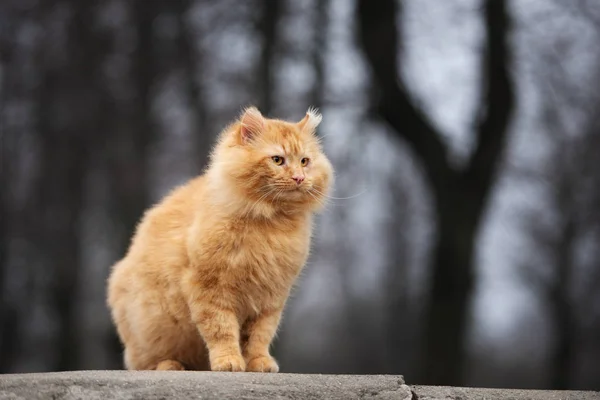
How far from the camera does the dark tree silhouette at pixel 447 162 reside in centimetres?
987

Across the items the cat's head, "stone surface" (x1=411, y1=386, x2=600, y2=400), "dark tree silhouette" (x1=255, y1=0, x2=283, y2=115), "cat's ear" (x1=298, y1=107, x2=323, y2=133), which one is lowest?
"stone surface" (x1=411, y1=386, x2=600, y2=400)

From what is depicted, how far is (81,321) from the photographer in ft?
51.2

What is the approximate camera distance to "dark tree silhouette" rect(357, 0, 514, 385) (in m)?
9.87

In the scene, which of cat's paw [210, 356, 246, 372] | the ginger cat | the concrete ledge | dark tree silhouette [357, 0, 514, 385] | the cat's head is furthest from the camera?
dark tree silhouette [357, 0, 514, 385]

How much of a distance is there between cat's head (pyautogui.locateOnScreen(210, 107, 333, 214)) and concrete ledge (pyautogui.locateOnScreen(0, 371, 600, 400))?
1.15m

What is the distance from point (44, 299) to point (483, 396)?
12.8m

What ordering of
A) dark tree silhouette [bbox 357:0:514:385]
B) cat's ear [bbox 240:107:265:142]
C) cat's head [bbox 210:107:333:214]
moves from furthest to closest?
dark tree silhouette [bbox 357:0:514:385]
cat's ear [bbox 240:107:265:142]
cat's head [bbox 210:107:333:214]

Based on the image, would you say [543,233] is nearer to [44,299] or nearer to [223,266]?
[44,299]

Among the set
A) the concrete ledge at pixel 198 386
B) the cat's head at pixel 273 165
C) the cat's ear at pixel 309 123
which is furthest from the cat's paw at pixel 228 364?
the cat's ear at pixel 309 123

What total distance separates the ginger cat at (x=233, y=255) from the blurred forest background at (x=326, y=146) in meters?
4.63

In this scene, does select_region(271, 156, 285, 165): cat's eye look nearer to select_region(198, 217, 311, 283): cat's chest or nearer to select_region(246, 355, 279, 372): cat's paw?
select_region(198, 217, 311, 283): cat's chest

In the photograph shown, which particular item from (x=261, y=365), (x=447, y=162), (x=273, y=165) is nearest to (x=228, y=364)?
(x=261, y=365)

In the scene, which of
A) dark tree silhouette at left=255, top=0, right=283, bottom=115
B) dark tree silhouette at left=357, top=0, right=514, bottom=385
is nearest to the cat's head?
dark tree silhouette at left=357, top=0, right=514, bottom=385

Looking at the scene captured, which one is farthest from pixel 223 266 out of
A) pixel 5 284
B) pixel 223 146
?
pixel 5 284
